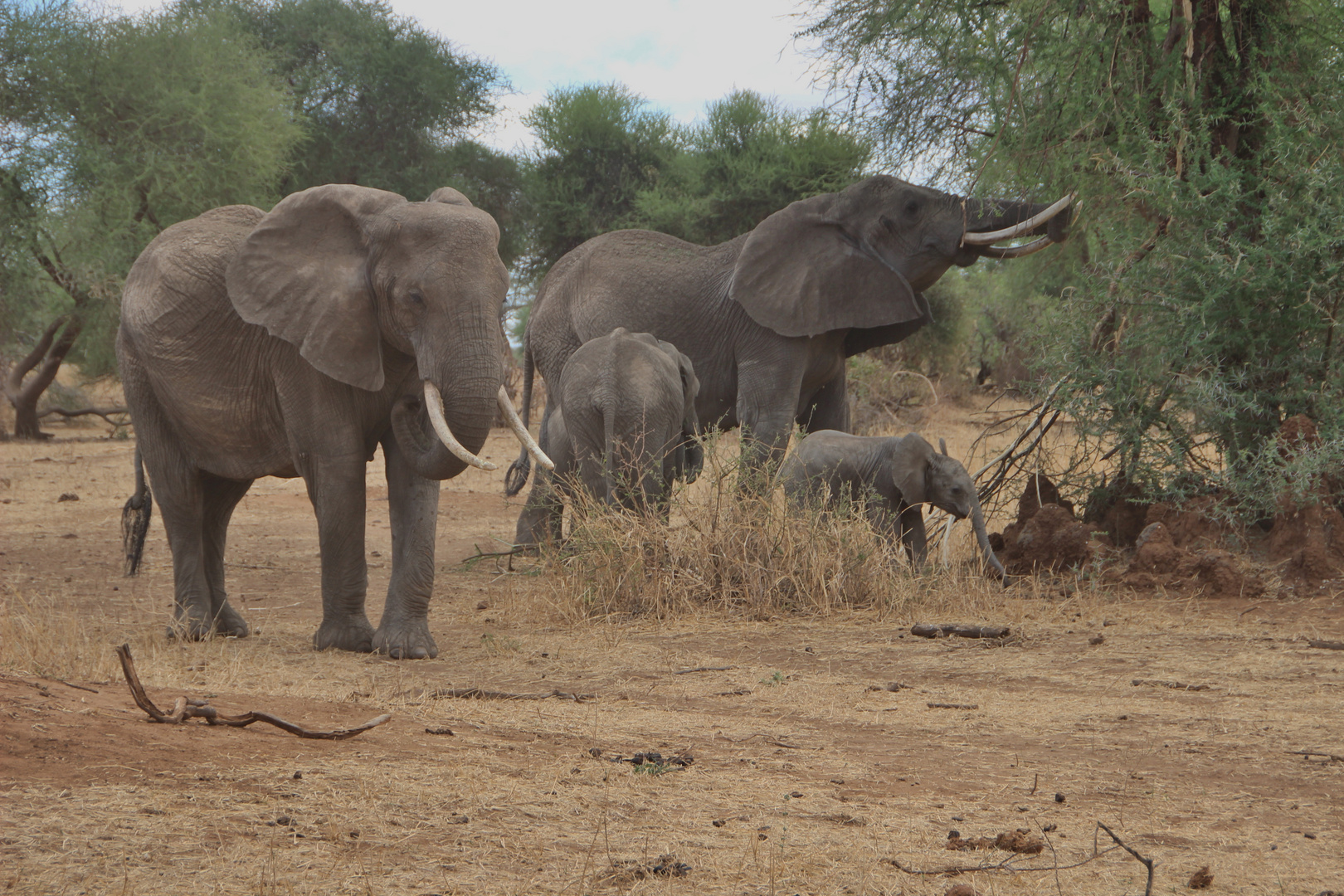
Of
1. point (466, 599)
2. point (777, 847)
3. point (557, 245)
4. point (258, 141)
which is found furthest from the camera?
point (557, 245)

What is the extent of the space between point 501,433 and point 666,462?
51.7 feet

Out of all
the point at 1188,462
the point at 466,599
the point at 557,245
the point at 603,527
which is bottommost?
the point at 466,599

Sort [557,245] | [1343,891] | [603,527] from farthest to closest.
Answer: [557,245], [603,527], [1343,891]

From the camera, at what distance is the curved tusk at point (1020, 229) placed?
9.15 meters

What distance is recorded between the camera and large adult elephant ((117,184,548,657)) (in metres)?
6.07

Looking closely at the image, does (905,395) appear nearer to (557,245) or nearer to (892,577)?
(557,245)

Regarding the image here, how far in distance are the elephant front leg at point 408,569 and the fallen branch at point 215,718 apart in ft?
7.14

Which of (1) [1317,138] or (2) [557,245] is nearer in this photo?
(1) [1317,138]

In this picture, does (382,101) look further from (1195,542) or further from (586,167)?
(1195,542)

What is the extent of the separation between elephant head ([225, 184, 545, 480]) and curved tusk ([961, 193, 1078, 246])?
4.24 metres

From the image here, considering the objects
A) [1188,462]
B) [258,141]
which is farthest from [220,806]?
[258,141]

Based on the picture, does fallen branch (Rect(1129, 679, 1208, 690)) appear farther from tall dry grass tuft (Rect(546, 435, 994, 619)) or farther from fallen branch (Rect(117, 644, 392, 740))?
fallen branch (Rect(117, 644, 392, 740))

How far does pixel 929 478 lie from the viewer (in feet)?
30.2

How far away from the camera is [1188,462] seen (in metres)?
8.91
